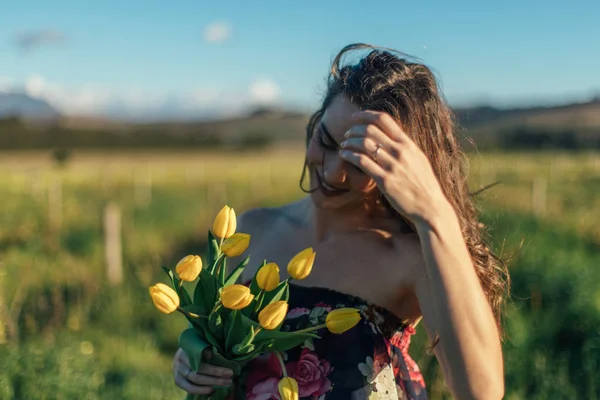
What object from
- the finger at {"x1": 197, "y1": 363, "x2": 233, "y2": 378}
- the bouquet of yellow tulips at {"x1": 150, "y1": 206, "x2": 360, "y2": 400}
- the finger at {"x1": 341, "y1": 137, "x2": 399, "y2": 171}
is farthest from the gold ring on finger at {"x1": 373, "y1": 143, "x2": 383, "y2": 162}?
the finger at {"x1": 197, "y1": 363, "x2": 233, "y2": 378}

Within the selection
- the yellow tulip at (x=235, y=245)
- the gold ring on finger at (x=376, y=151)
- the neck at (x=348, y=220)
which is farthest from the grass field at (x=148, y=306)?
the yellow tulip at (x=235, y=245)

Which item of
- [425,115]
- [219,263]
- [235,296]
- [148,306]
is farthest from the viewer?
[148,306]

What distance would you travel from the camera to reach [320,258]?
1706mm

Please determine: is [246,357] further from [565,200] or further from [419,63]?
[565,200]

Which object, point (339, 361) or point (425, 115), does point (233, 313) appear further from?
point (425, 115)

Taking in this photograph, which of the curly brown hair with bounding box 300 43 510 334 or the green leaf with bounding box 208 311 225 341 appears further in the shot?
the curly brown hair with bounding box 300 43 510 334

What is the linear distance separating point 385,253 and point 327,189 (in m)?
0.22

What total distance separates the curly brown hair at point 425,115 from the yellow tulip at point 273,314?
462 millimetres

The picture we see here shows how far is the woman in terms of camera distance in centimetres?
126

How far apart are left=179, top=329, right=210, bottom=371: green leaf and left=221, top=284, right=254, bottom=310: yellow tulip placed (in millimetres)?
170

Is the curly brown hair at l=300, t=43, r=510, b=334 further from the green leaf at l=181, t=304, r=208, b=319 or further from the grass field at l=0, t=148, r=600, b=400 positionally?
the green leaf at l=181, t=304, r=208, b=319

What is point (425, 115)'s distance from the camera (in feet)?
5.18

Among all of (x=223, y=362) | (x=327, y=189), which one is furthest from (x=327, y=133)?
(x=223, y=362)

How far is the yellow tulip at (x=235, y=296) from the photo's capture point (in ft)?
3.97
